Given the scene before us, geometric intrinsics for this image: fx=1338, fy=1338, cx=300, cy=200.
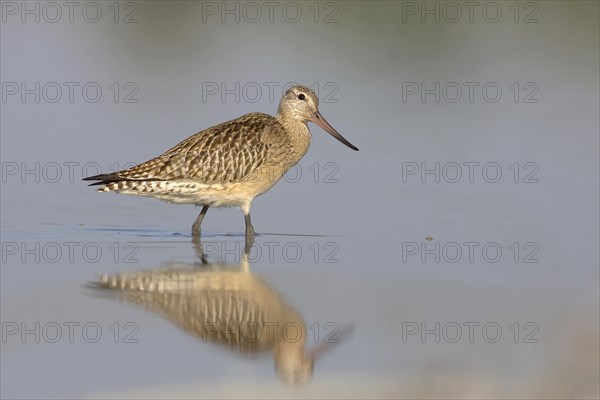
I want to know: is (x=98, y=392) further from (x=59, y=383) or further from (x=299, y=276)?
(x=299, y=276)

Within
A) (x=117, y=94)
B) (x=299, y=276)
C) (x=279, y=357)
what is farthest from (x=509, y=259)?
(x=117, y=94)

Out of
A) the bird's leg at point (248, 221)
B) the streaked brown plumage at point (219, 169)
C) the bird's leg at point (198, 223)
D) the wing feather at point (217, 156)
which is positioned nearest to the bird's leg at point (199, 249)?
the bird's leg at point (198, 223)

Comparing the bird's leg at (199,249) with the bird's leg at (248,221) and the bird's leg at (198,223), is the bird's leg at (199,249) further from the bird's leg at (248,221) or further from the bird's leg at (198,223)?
the bird's leg at (248,221)

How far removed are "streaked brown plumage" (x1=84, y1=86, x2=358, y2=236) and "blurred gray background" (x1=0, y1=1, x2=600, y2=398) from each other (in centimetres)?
36

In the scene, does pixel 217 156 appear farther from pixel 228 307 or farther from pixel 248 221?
pixel 228 307

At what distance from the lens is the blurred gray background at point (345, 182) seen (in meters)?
7.80

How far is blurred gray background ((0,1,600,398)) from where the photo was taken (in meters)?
7.80

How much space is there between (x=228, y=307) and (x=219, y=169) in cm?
374

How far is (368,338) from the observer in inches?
334

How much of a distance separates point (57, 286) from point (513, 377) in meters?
3.62

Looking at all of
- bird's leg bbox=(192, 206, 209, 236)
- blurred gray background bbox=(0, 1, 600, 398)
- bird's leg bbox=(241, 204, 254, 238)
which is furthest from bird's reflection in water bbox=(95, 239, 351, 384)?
bird's leg bbox=(192, 206, 209, 236)

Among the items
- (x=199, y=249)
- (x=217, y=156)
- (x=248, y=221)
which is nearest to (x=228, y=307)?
(x=199, y=249)

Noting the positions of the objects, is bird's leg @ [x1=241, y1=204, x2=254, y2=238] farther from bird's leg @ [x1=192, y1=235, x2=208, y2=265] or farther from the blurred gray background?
bird's leg @ [x1=192, y1=235, x2=208, y2=265]

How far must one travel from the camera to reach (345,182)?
46.3 ft
